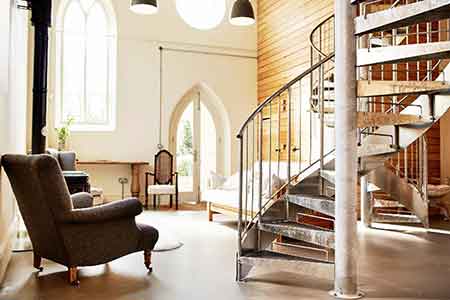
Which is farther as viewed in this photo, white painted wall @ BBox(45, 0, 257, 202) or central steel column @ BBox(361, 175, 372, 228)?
white painted wall @ BBox(45, 0, 257, 202)

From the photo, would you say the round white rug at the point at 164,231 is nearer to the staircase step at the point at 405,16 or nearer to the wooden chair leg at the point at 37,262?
the wooden chair leg at the point at 37,262

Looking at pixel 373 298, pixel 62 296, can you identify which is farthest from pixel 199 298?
pixel 373 298

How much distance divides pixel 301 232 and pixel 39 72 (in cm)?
370

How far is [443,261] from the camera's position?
15.4 feet

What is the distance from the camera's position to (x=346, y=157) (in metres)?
3.53

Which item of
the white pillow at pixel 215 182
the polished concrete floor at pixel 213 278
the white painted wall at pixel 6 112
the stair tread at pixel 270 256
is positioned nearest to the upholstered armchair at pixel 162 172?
the white pillow at pixel 215 182

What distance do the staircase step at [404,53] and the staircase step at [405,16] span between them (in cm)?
18

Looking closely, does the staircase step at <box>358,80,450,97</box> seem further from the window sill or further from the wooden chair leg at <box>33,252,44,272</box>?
the window sill

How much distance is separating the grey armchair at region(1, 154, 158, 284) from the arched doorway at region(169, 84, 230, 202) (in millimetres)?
6247

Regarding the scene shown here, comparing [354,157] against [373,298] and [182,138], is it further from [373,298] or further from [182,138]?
[182,138]

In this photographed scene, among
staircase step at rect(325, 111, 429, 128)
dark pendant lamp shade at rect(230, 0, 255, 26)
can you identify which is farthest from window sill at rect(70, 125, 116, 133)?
staircase step at rect(325, 111, 429, 128)

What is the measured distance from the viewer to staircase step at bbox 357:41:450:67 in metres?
3.38

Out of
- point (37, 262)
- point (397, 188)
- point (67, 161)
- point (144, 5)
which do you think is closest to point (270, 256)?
point (37, 262)

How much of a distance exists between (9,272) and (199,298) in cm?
183
